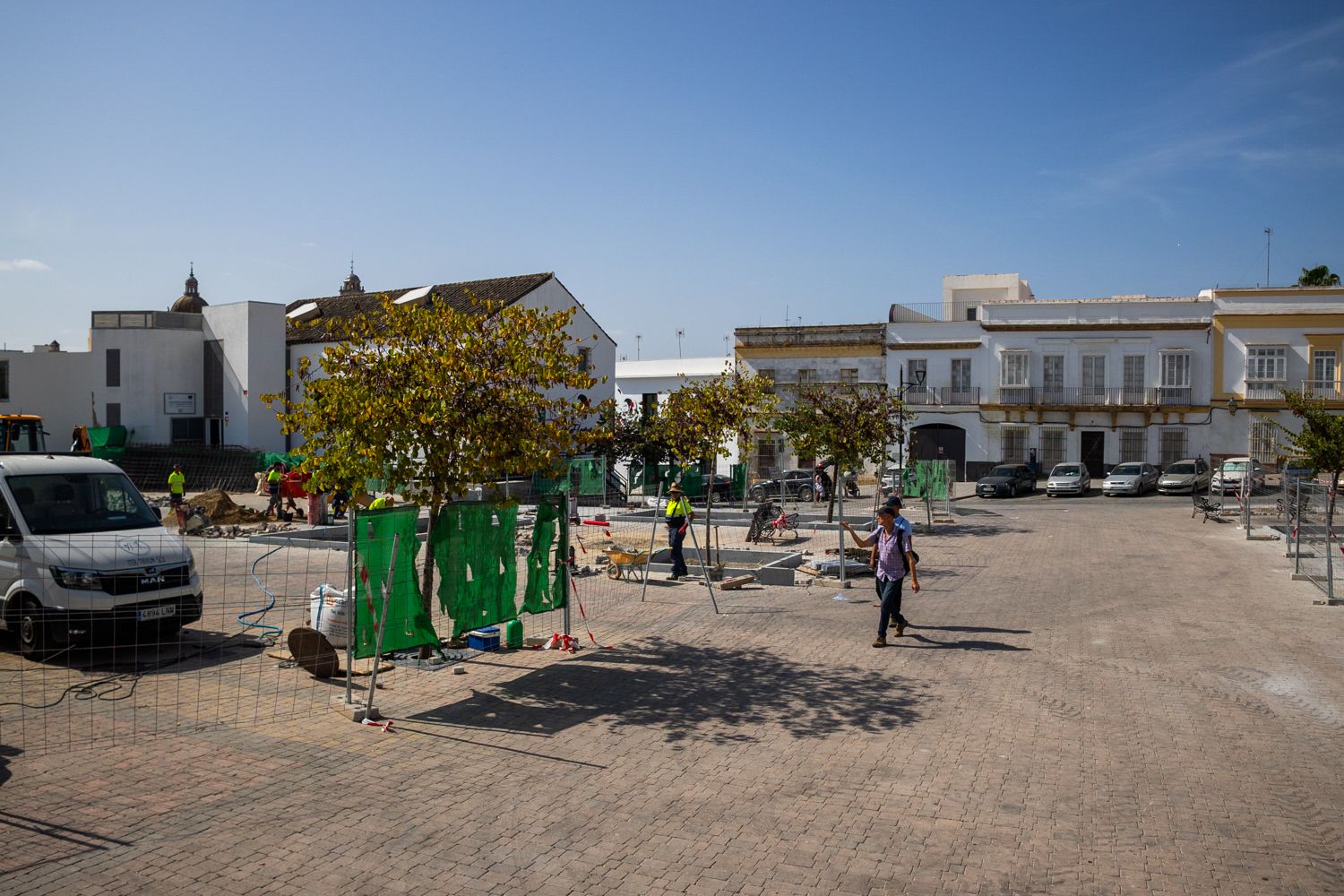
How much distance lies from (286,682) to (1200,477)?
3654 cm

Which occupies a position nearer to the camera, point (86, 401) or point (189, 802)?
point (189, 802)

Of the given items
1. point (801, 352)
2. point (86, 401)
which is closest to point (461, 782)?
point (801, 352)

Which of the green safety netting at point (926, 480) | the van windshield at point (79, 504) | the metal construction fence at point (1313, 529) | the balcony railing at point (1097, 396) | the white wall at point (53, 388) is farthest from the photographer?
the balcony railing at point (1097, 396)

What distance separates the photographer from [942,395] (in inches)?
1829

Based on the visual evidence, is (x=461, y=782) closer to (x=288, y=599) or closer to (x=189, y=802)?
(x=189, y=802)

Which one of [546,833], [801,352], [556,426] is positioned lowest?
[546,833]

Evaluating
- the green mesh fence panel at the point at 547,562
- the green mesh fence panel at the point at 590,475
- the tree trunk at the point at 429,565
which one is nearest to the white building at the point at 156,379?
the green mesh fence panel at the point at 590,475

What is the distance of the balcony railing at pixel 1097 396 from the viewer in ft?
143

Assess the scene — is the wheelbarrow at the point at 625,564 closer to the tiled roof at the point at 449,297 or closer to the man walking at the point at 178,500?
the man walking at the point at 178,500

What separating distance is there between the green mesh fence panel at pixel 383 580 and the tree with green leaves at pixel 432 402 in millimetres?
A: 290

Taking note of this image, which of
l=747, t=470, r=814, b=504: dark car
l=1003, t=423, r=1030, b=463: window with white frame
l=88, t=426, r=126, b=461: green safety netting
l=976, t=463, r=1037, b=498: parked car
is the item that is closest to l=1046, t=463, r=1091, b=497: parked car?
l=976, t=463, r=1037, b=498: parked car

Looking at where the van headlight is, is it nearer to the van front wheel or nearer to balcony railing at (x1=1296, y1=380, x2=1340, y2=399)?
the van front wheel

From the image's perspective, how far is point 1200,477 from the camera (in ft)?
123

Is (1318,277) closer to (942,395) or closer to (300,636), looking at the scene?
(942,395)
